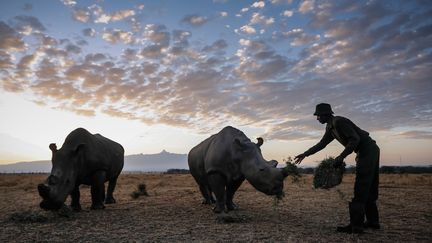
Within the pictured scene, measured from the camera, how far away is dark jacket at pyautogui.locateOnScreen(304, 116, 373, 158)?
7105 mm

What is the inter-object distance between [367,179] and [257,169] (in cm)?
228

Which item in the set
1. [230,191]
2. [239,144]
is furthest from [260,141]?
[230,191]

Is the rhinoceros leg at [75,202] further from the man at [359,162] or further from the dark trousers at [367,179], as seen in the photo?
the dark trousers at [367,179]

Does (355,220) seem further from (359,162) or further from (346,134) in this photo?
(346,134)

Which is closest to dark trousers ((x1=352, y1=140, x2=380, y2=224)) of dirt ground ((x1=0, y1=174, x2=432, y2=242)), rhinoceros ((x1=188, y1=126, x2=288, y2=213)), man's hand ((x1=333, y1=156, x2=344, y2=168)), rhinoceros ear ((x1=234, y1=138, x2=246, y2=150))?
man's hand ((x1=333, y1=156, x2=344, y2=168))

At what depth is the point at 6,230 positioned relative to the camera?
7297 mm

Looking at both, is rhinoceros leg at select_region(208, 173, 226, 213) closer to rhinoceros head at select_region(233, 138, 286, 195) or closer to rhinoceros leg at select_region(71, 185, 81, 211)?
rhinoceros head at select_region(233, 138, 286, 195)

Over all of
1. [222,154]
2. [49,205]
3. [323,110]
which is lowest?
[49,205]

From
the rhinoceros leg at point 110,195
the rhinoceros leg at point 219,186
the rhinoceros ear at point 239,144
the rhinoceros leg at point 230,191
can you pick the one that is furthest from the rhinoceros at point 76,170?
the rhinoceros ear at point 239,144

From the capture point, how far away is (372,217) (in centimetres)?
737

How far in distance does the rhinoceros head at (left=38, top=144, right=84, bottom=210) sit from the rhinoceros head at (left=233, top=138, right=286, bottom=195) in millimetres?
4195

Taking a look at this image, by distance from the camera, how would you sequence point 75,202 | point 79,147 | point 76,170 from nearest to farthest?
point 76,170
point 79,147
point 75,202

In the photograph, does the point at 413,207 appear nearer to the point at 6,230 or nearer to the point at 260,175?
the point at 260,175

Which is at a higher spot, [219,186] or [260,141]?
[260,141]
